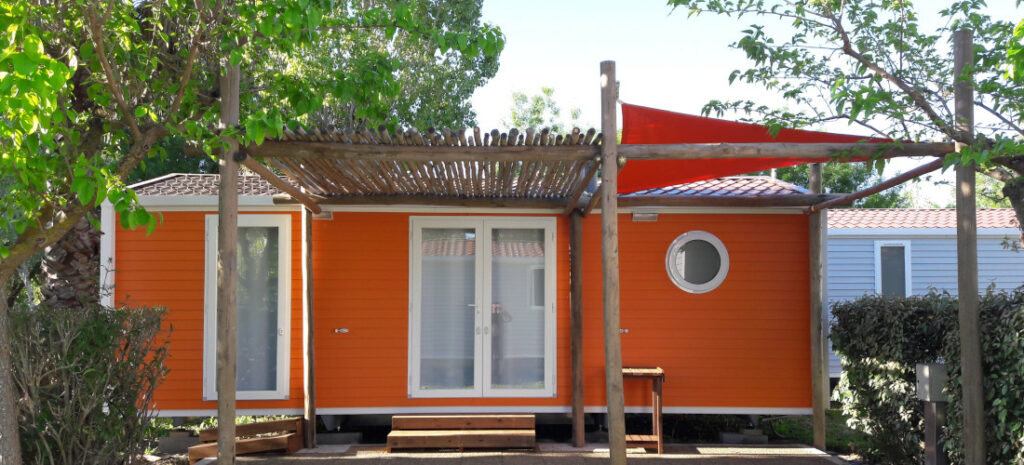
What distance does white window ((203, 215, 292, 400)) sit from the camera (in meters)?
7.90

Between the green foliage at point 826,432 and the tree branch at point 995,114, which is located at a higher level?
the tree branch at point 995,114

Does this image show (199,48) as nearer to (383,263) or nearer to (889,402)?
(383,263)

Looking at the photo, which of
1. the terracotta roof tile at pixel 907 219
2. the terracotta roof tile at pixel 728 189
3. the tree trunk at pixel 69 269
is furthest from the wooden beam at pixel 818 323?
the tree trunk at pixel 69 269

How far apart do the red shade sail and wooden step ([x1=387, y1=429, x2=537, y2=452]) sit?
8.45ft

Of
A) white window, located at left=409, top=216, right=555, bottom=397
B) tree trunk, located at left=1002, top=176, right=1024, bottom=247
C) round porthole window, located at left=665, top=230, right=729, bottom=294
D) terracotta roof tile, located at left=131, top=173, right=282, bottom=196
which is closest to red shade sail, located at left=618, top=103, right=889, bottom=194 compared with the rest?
tree trunk, located at left=1002, top=176, right=1024, bottom=247

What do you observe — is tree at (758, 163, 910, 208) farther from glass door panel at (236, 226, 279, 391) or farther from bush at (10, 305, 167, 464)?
bush at (10, 305, 167, 464)

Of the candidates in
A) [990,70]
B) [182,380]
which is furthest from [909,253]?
[182,380]

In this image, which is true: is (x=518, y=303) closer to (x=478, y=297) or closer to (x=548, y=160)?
(x=478, y=297)

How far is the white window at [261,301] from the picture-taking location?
7.90 m

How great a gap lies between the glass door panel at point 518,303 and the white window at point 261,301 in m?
2.00

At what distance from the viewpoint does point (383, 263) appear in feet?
26.5

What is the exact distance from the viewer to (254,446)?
7266 mm

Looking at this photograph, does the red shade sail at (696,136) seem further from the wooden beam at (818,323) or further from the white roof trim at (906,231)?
the white roof trim at (906,231)

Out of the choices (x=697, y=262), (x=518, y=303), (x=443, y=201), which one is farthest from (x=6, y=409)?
(x=697, y=262)
